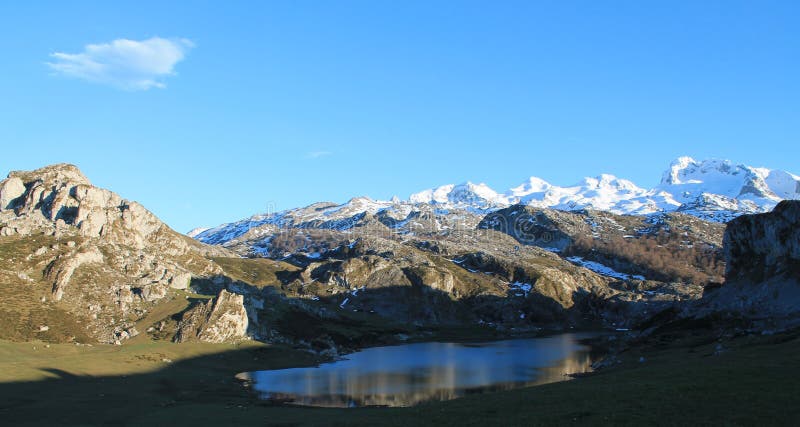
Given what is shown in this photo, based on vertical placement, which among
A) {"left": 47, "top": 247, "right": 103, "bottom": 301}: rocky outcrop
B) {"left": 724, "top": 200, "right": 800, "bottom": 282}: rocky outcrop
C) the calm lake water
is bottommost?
the calm lake water

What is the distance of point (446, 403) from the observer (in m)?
60.0

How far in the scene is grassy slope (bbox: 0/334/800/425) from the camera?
129ft

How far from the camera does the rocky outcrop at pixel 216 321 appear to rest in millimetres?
142875

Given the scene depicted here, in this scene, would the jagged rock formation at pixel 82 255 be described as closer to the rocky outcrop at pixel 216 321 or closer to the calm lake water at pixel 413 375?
the rocky outcrop at pixel 216 321

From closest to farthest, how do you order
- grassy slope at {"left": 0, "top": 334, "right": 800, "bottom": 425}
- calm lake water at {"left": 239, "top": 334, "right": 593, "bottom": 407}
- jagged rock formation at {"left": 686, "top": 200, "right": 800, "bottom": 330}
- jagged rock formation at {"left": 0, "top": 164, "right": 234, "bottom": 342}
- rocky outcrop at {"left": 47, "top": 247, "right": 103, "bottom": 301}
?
grassy slope at {"left": 0, "top": 334, "right": 800, "bottom": 425} < calm lake water at {"left": 239, "top": 334, "right": 593, "bottom": 407} < jagged rock formation at {"left": 686, "top": 200, "right": 800, "bottom": 330} < jagged rock formation at {"left": 0, "top": 164, "right": 234, "bottom": 342} < rocky outcrop at {"left": 47, "top": 247, "right": 103, "bottom": 301}

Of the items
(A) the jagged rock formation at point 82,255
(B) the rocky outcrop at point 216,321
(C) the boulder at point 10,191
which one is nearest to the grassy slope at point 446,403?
(B) the rocky outcrop at point 216,321

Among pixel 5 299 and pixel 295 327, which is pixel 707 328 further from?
pixel 5 299

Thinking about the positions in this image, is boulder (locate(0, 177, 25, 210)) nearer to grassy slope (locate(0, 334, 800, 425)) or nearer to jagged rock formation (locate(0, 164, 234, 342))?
jagged rock formation (locate(0, 164, 234, 342))

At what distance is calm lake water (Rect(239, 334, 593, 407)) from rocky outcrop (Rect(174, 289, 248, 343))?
954 inches

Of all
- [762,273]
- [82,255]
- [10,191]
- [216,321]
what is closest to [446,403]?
[216,321]

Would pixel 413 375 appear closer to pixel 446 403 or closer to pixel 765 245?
pixel 446 403

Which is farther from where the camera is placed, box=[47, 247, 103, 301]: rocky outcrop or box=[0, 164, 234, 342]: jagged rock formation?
box=[47, 247, 103, 301]: rocky outcrop

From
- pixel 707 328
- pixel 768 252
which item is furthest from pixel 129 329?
pixel 768 252

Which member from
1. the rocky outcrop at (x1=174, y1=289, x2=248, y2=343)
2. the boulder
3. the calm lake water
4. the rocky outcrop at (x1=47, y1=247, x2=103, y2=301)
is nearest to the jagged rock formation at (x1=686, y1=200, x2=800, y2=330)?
the calm lake water
